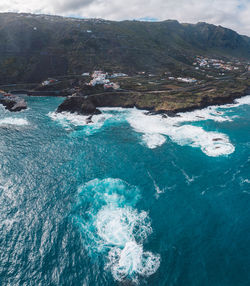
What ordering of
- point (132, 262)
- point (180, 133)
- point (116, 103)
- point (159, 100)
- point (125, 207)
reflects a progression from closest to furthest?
point (132, 262), point (125, 207), point (180, 133), point (159, 100), point (116, 103)

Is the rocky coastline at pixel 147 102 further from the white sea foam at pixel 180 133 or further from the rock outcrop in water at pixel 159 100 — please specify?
the white sea foam at pixel 180 133

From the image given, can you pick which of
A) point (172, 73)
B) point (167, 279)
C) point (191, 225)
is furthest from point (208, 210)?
point (172, 73)

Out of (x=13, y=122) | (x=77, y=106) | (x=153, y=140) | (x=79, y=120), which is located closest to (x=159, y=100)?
(x=153, y=140)

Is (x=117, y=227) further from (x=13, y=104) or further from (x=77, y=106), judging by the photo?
(x=13, y=104)

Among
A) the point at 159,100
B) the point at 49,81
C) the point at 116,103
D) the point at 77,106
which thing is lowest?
the point at 116,103

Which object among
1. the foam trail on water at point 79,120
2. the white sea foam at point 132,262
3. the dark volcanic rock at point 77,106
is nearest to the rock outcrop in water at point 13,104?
the foam trail on water at point 79,120

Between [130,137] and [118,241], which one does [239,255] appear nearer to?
[118,241]
